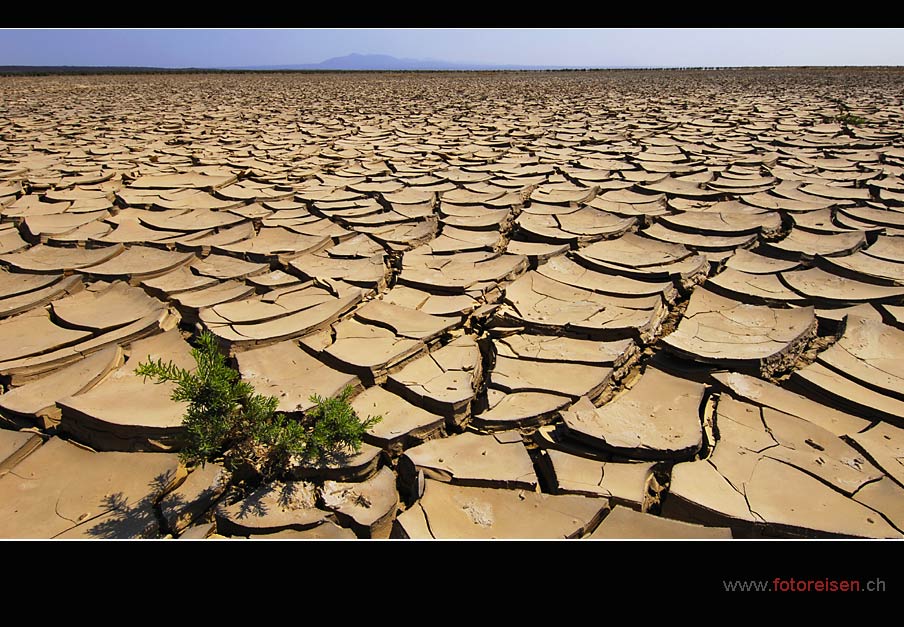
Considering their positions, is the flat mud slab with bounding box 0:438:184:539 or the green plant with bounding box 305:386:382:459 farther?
the green plant with bounding box 305:386:382:459

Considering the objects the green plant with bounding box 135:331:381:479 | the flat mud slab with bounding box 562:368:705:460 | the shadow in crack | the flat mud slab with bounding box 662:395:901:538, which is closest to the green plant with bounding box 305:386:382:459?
the green plant with bounding box 135:331:381:479

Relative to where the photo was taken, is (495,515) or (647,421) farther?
(647,421)

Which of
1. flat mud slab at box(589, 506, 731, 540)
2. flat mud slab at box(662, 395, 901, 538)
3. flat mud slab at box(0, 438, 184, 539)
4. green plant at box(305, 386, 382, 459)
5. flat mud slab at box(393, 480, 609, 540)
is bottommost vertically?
flat mud slab at box(0, 438, 184, 539)

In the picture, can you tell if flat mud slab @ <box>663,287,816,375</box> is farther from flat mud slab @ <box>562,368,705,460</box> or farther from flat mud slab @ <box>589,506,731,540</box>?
flat mud slab @ <box>589,506,731,540</box>

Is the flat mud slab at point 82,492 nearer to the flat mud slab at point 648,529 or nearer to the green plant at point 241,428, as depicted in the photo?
the green plant at point 241,428

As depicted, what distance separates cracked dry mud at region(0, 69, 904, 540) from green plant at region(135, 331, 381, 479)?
5 cm

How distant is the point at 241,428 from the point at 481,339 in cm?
86

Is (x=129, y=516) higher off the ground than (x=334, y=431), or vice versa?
(x=334, y=431)

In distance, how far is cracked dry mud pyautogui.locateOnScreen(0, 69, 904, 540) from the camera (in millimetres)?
1212

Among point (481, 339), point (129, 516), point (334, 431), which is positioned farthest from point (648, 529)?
point (129, 516)

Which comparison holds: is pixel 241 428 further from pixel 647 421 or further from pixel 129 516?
pixel 647 421

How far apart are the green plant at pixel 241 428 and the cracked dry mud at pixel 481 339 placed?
0.15 feet

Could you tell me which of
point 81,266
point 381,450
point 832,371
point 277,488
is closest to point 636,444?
point 381,450

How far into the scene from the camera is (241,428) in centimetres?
133
